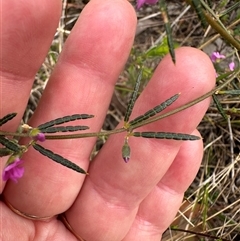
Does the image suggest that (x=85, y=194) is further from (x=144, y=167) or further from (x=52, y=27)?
(x=52, y=27)

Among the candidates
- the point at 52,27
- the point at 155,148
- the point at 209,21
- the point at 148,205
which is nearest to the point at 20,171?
the point at 52,27

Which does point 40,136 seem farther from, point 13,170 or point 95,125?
point 95,125

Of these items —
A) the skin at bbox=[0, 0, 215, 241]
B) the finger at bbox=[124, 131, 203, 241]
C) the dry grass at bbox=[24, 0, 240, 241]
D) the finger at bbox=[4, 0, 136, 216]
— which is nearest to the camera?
the skin at bbox=[0, 0, 215, 241]

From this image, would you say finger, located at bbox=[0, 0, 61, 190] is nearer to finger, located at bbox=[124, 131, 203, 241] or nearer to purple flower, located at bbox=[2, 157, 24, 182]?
purple flower, located at bbox=[2, 157, 24, 182]

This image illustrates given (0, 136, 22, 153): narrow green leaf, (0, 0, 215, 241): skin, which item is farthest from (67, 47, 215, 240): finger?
(0, 136, 22, 153): narrow green leaf

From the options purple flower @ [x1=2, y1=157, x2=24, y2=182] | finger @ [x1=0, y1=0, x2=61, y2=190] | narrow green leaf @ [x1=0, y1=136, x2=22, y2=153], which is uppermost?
finger @ [x1=0, y1=0, x2=61, y2=190]

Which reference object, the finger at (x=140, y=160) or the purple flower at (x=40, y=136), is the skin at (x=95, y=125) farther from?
the purple flower at (x=40, y=136)

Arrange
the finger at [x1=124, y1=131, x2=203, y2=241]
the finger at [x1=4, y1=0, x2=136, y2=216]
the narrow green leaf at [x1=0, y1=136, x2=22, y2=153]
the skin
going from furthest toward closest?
the finger at [x1=124, y1=131, x2=203, y2=241] < the finger at [x1=4, y1=0, x2=136, y2=216] < the skin < the narrow green leaf at [x1=0, y1=136, x2=22, y2=153]
